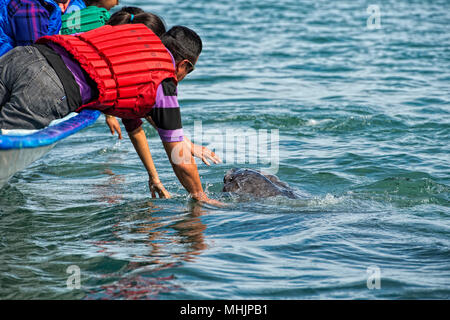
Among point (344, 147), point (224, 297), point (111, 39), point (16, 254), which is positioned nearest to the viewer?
point (224, 297)

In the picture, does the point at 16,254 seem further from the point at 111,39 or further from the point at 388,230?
the point at 388,230

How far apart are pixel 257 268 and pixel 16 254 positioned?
6.28 ft

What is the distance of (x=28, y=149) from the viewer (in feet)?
14.1

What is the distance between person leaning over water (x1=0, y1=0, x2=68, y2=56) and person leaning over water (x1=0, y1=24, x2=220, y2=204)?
39.1 inches

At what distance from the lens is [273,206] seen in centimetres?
620

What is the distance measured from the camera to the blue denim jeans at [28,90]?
14.1ft

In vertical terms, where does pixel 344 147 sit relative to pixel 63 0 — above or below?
below

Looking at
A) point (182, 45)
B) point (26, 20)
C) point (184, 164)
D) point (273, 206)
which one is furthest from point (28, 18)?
point (273, 206)

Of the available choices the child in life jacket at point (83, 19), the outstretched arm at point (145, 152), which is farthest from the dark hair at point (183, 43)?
the child in life jacket at point (83, 19)

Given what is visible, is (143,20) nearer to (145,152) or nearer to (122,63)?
(122,63)

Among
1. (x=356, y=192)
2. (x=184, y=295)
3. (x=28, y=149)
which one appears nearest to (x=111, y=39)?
(x=28, y=149)

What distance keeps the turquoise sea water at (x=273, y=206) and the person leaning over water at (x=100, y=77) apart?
104 centimetres

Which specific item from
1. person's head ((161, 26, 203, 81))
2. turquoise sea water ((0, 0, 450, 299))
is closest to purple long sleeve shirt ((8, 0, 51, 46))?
person's head ((161, 26, 203, 81))

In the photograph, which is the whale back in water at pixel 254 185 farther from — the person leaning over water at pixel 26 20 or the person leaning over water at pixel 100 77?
the person leaning over water at pixel 26 20
